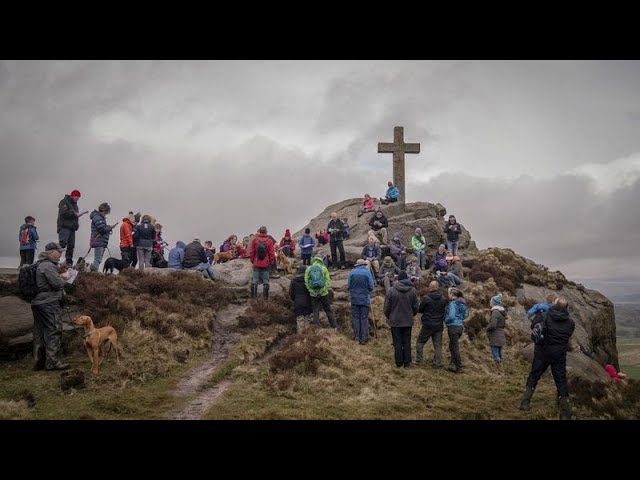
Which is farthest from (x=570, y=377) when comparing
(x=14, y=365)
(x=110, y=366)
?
(x=14, y=365)

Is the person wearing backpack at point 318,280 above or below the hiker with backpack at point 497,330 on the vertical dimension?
above

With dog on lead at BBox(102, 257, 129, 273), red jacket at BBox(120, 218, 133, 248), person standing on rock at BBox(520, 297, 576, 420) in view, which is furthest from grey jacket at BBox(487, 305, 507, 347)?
red jacket at BBox(120, 218, 133, 248)

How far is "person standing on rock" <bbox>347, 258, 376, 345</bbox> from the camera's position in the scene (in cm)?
1462

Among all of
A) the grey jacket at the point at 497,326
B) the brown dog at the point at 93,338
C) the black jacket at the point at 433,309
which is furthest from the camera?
the grey jacket at the point at 497,326

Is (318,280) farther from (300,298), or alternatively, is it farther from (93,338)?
(93,338)

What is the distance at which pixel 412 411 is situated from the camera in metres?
10.4

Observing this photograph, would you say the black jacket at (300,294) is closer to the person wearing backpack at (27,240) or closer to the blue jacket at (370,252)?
the blue jacket at (370,252)

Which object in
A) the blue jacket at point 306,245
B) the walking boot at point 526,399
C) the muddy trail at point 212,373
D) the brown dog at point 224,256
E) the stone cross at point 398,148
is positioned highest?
the stone cross at point 398,148

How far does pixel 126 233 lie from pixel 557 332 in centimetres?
1660

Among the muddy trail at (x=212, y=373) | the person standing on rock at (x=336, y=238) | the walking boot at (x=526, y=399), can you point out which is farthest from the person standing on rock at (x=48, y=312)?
the person standing on rock at (x=336, y=238)

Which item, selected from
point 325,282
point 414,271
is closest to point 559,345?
point 325,282

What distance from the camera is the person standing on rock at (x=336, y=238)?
2344 centimetres

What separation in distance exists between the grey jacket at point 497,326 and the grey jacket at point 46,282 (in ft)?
42.9

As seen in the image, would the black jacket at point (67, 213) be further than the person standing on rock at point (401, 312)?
Yes
